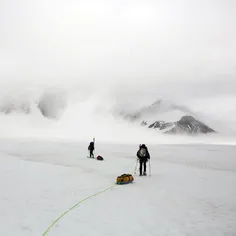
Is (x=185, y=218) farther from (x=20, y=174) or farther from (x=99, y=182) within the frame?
(x=20, y=174)

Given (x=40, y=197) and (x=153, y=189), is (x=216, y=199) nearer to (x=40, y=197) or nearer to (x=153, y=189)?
(x=153, y=189)

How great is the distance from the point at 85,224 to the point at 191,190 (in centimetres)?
728

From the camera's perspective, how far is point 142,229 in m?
7.42

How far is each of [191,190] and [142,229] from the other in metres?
6.49

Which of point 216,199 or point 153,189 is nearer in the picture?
point 216,199

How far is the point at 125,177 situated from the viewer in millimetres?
14094

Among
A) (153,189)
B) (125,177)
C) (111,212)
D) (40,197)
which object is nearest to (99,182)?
(125,177)

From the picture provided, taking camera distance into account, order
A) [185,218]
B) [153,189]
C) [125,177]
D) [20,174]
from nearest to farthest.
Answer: [185,218], [153,189], [125,177], [20,174]

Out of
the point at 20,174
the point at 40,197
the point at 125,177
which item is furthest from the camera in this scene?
the point at 20,174

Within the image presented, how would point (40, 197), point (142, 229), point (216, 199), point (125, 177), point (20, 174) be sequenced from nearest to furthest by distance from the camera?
point (142, 229), point (40, 197), point (216, 199), point (125, 177), point (20, 174)

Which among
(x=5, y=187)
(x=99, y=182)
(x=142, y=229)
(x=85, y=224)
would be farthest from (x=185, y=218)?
(x=5, y=187)

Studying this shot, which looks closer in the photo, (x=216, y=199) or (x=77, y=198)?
(x=77, y=198)

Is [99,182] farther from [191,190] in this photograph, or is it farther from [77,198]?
[191,190]

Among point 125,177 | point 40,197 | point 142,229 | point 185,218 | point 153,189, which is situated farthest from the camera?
point 125,177
